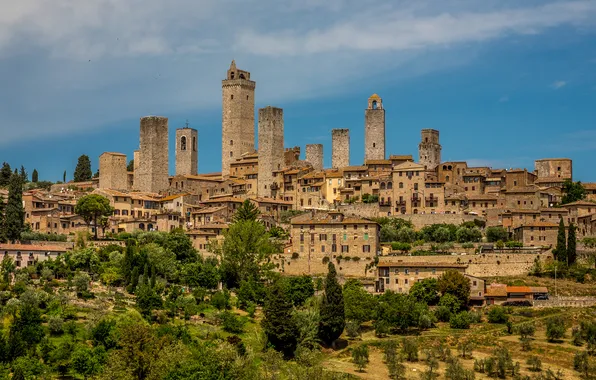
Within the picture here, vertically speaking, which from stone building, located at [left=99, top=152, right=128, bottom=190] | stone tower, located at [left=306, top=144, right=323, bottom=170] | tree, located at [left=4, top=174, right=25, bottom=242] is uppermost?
stone tower, located at [left=306, top=144, right=323, bottom=170]

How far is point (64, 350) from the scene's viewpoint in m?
55.6

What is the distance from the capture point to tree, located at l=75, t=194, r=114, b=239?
85.4 meters

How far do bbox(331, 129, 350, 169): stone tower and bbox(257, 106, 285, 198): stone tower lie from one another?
516 cm

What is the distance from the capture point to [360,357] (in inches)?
2388

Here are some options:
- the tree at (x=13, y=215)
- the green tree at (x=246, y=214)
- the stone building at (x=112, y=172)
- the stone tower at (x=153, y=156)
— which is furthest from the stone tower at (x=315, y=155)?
the tree at (x=13, y=215)

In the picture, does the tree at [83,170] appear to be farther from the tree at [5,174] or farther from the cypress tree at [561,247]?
the cypress tree at [561,247]

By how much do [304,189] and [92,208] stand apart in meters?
19.8

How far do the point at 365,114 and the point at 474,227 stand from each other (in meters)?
24.1

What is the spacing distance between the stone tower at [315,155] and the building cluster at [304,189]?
95 mm

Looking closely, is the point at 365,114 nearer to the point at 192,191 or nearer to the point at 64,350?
the point at 192,191

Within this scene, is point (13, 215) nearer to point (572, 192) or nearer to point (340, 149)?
point (340, 149)

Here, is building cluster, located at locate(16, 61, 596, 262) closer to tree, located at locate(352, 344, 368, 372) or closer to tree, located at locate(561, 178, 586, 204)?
tree, located at locate(561, 178, 586, 204)

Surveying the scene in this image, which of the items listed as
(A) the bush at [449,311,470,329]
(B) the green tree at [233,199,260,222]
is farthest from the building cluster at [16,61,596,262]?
(A) the bush at [449,311,470,329]

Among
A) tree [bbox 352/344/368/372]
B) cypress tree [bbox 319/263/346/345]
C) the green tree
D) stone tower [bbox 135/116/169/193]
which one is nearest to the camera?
tree [bbox 352/344/368/372]
